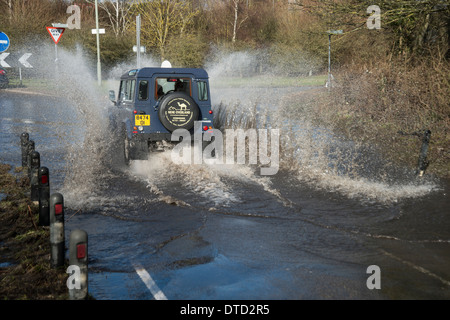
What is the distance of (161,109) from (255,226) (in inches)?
182

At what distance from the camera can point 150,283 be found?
5.29 meters

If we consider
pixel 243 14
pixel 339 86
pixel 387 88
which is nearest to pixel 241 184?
pixel 387 88

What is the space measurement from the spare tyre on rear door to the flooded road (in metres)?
0.95

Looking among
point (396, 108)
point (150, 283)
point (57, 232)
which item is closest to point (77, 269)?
point (150, 283)

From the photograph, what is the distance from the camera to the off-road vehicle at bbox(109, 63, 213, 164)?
11.3 m

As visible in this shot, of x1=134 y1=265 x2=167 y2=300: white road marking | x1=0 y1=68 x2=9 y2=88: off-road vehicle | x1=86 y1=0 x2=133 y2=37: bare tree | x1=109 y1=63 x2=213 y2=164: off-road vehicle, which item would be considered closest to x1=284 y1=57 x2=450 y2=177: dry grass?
x1=109 y1=63 x2=213 y2=164: off-road vehicle

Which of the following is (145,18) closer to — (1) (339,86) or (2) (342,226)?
(1) (339,86)

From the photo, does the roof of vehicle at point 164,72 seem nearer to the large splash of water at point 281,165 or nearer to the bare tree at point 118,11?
the large splash of water at point 281,165

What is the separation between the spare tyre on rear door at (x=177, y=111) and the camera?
36.7 ft

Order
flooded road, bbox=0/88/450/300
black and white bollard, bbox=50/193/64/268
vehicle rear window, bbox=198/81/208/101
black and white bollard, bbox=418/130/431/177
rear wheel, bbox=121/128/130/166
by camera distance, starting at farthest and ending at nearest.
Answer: vehicle rear window, bbox=198/81/208/101 < rear wheel, bbox=121/128/130/166 < black and white bollard, bbox=418/130/431/177 < black and white bollard, bbox=50/193/64/268 < flooded road, bbox=0/88/450/300

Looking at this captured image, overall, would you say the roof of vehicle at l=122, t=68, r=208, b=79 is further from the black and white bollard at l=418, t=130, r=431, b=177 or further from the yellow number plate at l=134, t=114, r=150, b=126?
the black and white bollard at l=418, t=130, r=431, b=177

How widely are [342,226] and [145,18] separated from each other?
40920mm

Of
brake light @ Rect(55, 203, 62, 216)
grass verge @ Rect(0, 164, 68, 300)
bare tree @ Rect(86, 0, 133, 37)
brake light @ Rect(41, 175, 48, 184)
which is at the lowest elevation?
grass verge @ Rect(0, 164, 68, 300)

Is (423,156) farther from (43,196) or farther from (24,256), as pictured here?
(24,256)
